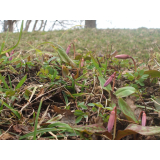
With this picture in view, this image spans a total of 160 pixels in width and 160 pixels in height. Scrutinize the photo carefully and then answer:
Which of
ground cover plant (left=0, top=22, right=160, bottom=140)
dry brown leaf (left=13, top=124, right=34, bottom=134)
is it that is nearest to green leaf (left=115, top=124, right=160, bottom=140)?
ground cover plant (left=0, top=22, right=160, bottom=140)

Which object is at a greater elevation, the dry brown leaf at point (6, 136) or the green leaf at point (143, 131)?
the green leaf at point (143, 131)

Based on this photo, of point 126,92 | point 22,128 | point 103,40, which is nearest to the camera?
point 22,128

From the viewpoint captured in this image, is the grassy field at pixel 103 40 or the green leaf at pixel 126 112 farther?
the grassy field at pixel 103 40

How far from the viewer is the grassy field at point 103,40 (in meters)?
6.38

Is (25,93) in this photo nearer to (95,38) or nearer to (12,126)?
(12,126)

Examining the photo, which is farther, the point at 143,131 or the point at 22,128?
the point at 22,128

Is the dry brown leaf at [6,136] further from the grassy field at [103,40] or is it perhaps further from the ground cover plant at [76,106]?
the grassy field at [103,40]

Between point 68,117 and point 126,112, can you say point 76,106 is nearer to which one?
point 68,117

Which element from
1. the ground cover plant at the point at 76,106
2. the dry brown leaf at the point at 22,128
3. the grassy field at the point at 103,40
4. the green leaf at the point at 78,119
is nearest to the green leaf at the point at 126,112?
the ground cover plant at the point at 76,106

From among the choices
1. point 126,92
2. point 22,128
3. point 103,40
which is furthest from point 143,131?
point 103,40

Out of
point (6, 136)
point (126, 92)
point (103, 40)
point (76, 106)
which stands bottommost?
point (6, 136)

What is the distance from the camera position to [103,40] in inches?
→ 291

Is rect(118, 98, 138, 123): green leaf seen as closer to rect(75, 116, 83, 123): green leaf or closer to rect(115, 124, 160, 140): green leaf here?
rect(115, 124, 160, 140): green leaf

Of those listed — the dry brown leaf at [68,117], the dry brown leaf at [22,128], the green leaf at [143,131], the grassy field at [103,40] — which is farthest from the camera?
the grassy field at [103,40]
